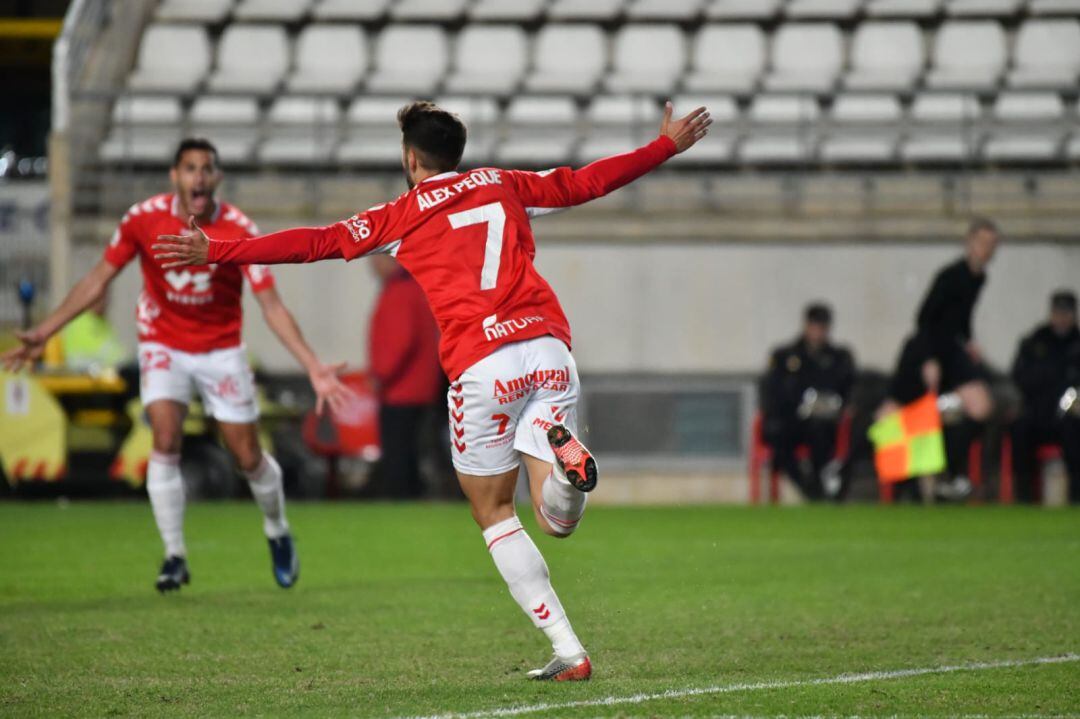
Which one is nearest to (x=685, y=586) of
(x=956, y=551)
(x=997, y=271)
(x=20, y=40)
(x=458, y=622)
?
(x=458, y=622)

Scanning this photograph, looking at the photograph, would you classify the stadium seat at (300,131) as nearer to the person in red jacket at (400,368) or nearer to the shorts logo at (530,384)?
the person in red jacket at (400,368)

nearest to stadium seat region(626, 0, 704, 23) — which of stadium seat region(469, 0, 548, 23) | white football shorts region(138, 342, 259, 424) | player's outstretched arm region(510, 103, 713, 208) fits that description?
stadium seat region(469, 0, 548, 23)

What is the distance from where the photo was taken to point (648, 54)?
844 inches

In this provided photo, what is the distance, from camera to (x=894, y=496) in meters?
17.1

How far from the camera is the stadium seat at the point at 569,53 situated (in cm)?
2127

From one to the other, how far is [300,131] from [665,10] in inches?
191

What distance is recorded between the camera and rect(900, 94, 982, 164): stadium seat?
1900cm

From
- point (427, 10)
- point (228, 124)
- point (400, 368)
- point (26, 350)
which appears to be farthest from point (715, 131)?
point (26, 350)

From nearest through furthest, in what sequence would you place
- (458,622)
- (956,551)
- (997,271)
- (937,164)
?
(458,622) < (956,551) < (997,271) < (937,164)

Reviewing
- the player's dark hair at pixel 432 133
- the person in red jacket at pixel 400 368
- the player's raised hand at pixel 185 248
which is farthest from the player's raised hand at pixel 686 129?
the person in red jacket at pixel 400 368

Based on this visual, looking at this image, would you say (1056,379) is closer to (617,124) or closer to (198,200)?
(617,124)

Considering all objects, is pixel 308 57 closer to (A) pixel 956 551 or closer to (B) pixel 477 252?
(A) pixel 956 551

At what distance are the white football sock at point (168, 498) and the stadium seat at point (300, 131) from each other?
1075 centimetres

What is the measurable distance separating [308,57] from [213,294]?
1341cm
